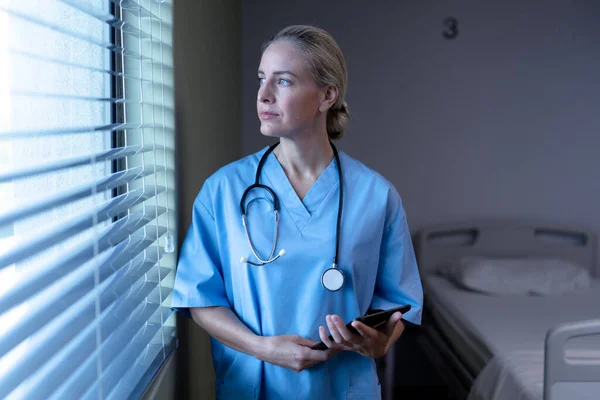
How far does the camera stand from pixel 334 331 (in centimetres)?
118

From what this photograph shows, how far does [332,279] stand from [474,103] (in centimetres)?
213

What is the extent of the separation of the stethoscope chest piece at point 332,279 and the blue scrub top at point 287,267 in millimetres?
23

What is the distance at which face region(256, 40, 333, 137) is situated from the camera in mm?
1295

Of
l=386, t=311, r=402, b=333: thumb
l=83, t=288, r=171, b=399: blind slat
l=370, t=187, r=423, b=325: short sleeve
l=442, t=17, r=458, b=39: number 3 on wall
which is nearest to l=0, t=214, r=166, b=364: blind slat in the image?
l=83, t=288, r=171, b=399: blind slat

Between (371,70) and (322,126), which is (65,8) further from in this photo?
(371,70)

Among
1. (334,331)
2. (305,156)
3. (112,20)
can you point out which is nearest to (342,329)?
(334,331)

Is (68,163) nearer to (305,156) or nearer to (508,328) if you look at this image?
(305,156)

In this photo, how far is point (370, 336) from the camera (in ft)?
4.02

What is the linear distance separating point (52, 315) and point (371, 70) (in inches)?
98.3

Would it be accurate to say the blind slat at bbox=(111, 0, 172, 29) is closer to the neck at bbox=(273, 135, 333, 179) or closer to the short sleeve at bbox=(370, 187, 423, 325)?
the neck at bbox=(273, 135, 333, 179)

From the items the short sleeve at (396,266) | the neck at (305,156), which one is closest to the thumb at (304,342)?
the short sleeve at (396,266)

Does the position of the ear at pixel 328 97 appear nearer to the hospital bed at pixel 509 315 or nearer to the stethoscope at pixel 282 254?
the stethoscope at pixel 282 254

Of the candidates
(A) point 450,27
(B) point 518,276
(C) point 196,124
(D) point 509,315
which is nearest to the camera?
(C) point 196,124

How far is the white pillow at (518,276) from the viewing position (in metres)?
2.86
